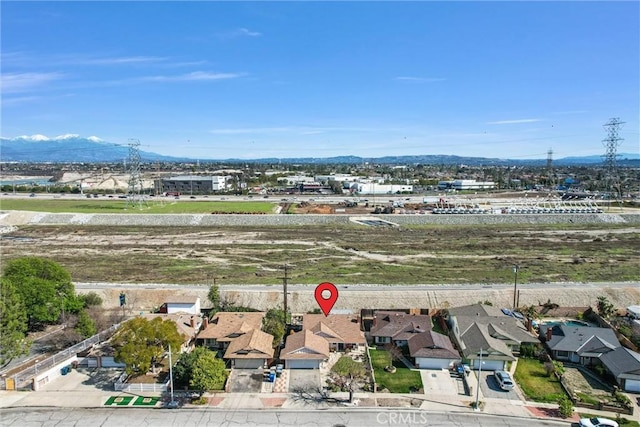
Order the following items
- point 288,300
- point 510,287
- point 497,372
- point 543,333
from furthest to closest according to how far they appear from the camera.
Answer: point 510,287 → point 288,300 → point 543,333 → point 497,372

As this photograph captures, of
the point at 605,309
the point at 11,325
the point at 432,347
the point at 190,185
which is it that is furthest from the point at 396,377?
the point at 190,185

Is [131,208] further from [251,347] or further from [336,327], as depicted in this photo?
[251,347]

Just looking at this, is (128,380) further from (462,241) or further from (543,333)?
(462,241)

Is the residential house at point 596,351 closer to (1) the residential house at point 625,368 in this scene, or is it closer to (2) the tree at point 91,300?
(1) the residential house at point 625,368

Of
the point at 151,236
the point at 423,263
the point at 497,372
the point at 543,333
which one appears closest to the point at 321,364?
the point at 497,372

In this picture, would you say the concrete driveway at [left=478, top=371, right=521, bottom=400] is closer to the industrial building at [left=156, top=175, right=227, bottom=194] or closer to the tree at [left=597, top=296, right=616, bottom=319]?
the tree at [left=597, top=296, right=616, bottom=319]

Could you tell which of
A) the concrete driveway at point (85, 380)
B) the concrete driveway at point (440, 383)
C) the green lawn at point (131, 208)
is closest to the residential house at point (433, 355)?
the concrete driveway at point (440, 383)

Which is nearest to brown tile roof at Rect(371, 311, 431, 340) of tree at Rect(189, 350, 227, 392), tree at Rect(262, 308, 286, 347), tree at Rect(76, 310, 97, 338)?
tree at Rect(262, 308, 286, 347)
